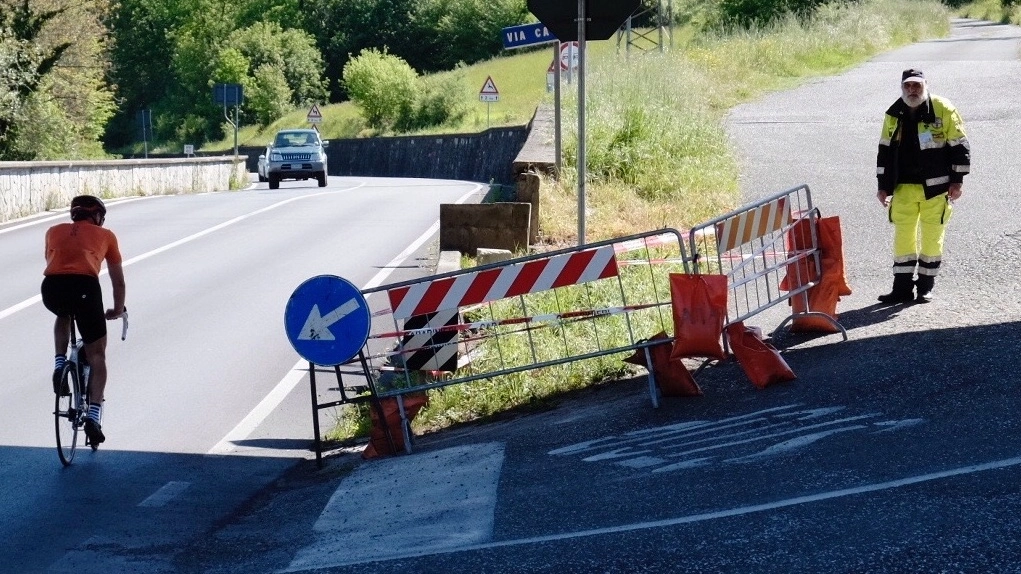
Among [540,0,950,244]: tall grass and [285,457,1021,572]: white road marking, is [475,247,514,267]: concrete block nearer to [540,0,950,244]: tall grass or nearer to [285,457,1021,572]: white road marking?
[540,0,950,244]: tall grass

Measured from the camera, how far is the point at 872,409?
761 cm

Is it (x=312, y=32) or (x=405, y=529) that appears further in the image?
(x=312, y=32)

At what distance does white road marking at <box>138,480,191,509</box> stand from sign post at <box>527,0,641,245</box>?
4.66 metres

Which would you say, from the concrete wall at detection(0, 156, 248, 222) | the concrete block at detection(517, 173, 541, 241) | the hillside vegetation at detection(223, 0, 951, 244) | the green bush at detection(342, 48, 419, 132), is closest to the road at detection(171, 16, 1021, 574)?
the concrete block at detection(517, 173, 541, 241)

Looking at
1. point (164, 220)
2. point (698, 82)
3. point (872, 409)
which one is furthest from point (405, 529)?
point (698, 82)

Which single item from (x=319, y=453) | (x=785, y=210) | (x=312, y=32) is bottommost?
(x=319, y=453)

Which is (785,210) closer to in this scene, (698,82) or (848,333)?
(848,333)

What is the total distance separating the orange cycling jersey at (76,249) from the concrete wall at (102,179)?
50.9 feet

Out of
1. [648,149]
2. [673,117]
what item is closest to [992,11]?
[673,117]

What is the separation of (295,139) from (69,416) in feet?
116

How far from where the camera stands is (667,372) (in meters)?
8.51

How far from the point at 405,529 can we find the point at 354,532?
0.80 feet

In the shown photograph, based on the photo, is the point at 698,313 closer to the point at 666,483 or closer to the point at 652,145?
the point at 666,483

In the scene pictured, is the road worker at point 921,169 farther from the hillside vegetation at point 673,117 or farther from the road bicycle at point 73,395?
the road bicycle at point 73,395
